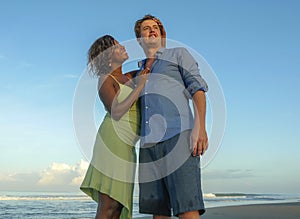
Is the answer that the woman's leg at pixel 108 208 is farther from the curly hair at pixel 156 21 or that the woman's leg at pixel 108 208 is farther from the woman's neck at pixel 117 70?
the curly hair at pixel 156 21

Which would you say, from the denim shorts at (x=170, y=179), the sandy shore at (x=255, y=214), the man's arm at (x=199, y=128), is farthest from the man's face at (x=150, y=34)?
the sandy shore at (x=255, y=214)

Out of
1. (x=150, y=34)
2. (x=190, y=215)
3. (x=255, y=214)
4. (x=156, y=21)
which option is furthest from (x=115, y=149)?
(x=255, y=214)

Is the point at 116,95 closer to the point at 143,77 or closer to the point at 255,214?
the point at 143,77

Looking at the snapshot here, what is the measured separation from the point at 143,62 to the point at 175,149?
2.70 feet

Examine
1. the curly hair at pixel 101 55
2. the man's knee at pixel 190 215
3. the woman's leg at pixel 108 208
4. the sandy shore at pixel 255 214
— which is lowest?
the sandy shore at pixel 255 214

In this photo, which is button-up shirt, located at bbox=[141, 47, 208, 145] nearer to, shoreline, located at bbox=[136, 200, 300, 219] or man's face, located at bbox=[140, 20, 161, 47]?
man's face, located at bbox=[140, 20, 161, 47]

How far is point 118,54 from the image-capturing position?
3182 mm

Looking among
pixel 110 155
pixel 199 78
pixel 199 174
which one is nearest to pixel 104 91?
pixel 110 155

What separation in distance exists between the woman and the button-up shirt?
105 mm

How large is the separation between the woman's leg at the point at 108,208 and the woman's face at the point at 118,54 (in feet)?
3.46

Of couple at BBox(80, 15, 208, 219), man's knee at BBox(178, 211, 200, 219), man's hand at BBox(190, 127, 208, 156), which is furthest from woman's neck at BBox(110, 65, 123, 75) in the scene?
man's knee at BBox(178, 211, 200, 219)

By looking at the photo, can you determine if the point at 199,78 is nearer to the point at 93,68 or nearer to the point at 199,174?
the point at 199,174

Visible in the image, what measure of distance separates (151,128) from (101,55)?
76 cm

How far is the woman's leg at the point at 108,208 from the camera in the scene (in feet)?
9.56
